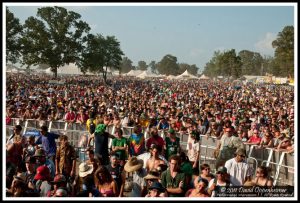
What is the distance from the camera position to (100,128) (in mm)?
7715

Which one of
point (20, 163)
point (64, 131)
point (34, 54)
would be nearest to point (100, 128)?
point (20, 163)

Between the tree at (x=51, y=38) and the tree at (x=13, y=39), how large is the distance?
0.96m

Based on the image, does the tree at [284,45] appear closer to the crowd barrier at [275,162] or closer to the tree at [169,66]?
the crowd barrier at [275,162]

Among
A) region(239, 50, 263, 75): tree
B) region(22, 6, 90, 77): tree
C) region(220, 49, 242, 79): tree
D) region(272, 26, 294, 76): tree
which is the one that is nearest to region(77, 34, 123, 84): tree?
region(22, 6, 90, 77): tree

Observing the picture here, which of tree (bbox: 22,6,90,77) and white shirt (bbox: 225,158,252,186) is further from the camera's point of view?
tree (bbox: 22,6,90,77)

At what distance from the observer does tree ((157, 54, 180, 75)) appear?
16375 cm

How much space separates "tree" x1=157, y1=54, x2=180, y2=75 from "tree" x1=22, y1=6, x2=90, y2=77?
106204 mm

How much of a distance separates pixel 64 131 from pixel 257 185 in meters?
6.85

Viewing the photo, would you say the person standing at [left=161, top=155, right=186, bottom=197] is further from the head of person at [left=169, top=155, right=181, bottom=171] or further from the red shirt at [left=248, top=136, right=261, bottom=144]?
the red shirt at [left=248, top=136, right=261, bottom=144]

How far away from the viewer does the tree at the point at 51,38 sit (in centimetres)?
5659

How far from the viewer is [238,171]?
19.0ft

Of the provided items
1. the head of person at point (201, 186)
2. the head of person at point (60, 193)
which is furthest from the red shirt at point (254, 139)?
the head of person at point (60, 193)

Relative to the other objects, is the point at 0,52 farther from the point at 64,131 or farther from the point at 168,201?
the point at 64,131

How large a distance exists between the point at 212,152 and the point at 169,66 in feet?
516
